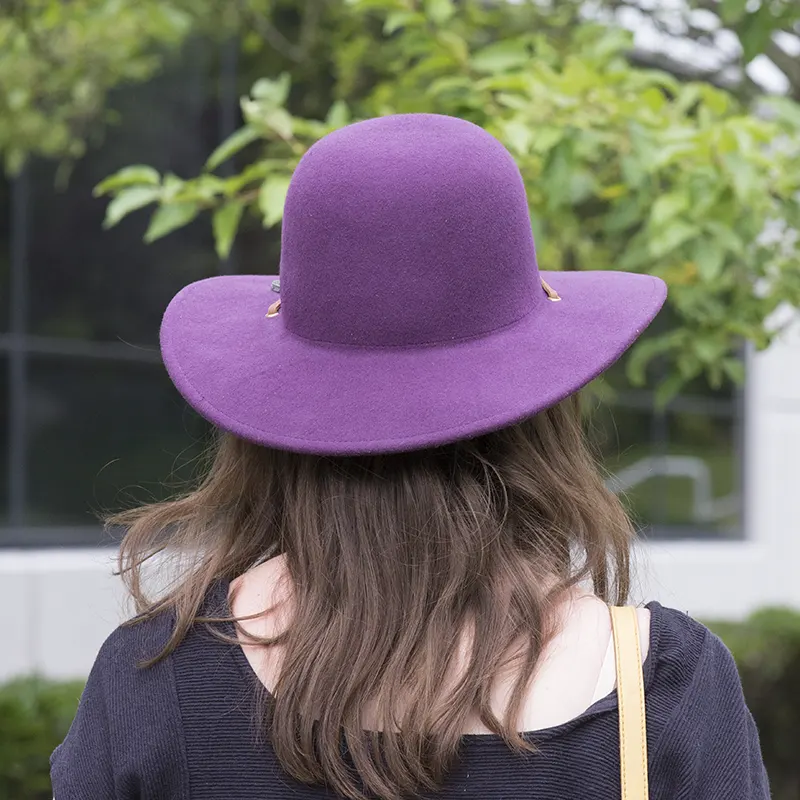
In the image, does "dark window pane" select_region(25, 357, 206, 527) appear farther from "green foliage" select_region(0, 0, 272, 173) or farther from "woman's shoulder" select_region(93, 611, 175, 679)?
"woman's shoulder" select_region(93, 611, 175, 679)

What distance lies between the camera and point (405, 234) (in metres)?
1.26

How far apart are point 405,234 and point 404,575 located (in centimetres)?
37

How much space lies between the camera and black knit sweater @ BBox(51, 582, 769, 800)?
3.77ft

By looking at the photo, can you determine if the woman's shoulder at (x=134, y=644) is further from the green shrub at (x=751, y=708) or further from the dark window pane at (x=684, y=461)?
the dark window pane at (x=684, y=461)

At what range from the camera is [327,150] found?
1.31 meters

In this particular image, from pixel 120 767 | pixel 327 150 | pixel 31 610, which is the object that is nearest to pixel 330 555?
pixel 120 767

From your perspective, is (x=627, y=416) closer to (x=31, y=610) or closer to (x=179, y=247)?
(x=179, y=247)

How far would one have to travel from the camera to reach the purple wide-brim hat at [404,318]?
1.22 metres

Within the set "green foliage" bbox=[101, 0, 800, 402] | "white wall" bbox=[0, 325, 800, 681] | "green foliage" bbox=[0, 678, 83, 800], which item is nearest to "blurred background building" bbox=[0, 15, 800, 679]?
"white wall" bbox=[0, 325, 800, 681]

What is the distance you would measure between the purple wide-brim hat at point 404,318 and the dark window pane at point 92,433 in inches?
239

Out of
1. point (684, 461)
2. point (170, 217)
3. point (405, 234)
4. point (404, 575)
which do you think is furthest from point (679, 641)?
point (684, 461)

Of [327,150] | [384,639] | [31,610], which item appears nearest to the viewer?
[384,639]

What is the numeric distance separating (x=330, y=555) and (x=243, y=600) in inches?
4.7

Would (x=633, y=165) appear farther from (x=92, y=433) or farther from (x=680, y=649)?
(x=92, y=433)
